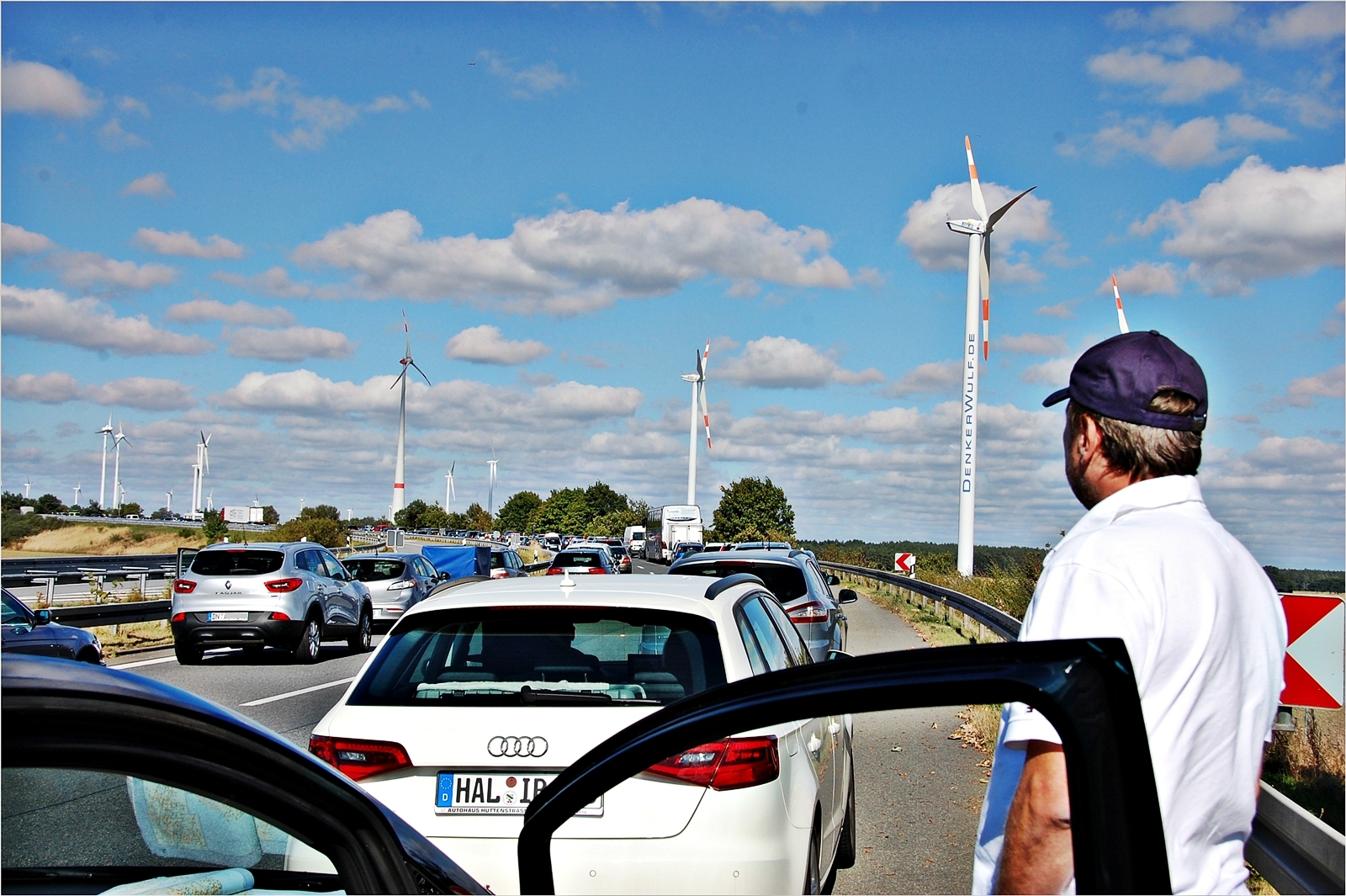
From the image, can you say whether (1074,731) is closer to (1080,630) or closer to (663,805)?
(1080,630)

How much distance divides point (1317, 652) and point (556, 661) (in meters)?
4.65

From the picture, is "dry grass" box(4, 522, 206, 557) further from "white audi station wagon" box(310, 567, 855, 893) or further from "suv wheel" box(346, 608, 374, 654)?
"white audi station wagon" box(310, 567, 855, 893)

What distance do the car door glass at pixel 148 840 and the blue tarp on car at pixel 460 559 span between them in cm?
2799

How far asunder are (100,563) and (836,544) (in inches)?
1743

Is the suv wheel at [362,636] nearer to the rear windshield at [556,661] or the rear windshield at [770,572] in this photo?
the rear windshield at [770,572]

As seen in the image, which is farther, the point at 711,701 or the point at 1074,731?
the point at 711,701

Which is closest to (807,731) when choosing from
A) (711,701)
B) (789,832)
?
(789,832)

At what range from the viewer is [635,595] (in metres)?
5.07

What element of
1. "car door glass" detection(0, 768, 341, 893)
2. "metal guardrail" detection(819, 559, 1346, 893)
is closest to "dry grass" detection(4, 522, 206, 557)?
"metal guardrail" detection(819, 559, 1346, 893)

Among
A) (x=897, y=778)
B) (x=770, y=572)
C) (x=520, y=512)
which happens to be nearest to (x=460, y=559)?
(x=770, y=572)

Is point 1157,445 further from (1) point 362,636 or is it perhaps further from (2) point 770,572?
(1) point 362,636

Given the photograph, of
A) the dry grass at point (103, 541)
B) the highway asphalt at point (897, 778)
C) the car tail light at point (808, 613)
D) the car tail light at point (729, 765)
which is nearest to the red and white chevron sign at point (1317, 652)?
the highway asphalt at point (897, 778)

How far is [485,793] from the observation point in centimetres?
442

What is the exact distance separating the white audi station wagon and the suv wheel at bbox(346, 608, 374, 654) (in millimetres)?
16862
